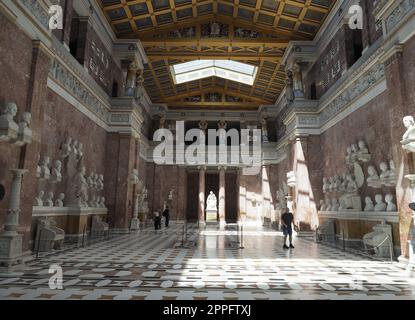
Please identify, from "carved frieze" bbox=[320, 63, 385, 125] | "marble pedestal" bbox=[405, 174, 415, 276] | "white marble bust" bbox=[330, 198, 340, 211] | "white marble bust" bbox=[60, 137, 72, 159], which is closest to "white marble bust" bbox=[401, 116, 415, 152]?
"marble pedestal" bbox=[405, 174, 415, 276]

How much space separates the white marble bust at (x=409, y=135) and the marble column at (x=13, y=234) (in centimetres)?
862

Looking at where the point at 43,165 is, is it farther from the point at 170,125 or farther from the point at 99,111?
the point at 170,125

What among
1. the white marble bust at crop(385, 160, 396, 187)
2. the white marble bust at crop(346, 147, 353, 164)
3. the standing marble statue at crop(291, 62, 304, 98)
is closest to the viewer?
the white marble bust at crop(385, 160, 396, 187)

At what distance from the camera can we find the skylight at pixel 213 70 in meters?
23.0

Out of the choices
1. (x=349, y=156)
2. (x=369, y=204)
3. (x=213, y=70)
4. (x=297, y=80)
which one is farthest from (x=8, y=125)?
(x=213, y=70)

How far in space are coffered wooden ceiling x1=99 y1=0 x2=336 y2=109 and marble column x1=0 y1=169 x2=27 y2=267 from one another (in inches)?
434

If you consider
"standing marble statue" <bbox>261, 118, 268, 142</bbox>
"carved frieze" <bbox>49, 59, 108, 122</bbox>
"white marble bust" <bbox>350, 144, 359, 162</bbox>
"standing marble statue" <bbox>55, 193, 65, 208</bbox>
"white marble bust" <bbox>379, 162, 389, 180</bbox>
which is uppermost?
"standing marble statue" <bbox>261, 118, 268, 142</bbox>

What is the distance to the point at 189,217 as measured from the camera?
3167 centimetres

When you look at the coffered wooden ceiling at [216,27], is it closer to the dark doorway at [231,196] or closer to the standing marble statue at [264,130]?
the standing marble statue at [264,130]

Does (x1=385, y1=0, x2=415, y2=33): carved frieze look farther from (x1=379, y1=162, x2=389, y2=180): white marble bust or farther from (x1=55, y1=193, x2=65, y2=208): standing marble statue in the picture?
(x1=55, y1=193, x2=65, y2=208): standing marble statue

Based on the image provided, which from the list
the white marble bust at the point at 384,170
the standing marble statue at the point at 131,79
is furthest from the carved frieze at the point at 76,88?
the white marble bust at the point at 384,170

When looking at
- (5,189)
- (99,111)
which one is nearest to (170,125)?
(99,111)

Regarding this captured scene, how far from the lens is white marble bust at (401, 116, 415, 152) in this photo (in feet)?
23.2

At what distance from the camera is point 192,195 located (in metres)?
32.2
